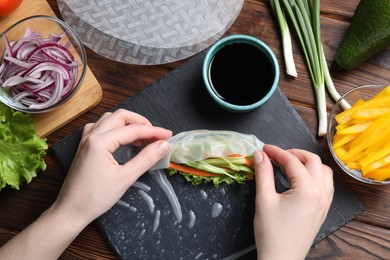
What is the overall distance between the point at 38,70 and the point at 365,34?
67 centimetres

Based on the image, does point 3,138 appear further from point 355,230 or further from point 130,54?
point 355,230

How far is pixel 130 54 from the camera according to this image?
1347 mm

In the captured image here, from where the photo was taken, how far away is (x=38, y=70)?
1250 mm

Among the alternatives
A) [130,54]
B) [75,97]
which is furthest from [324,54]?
[75,97]

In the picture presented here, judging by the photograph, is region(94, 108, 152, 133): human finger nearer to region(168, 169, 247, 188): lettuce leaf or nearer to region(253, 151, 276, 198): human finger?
region(168, 169, 247, 188): lettuce leaf

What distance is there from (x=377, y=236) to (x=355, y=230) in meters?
0.05

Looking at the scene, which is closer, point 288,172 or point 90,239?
point 288,172

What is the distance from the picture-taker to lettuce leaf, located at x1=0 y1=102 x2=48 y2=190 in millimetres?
1244

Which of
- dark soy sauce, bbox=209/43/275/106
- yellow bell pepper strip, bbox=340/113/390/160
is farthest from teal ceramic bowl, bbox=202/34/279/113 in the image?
yellow bell pepper strip, bbox=340/113/390/160

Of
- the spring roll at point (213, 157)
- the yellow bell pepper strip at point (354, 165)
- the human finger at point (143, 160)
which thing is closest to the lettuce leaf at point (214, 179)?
the spring roll at point (213, 157)

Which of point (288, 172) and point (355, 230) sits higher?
point (288, 172)

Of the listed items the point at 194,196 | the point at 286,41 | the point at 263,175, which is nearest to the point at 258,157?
the point at 263,175

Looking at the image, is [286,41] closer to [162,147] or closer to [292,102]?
[292,102]

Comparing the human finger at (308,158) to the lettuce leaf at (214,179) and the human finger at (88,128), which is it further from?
the human finger at (88,128)
